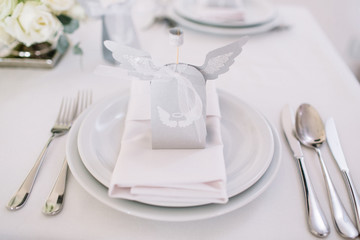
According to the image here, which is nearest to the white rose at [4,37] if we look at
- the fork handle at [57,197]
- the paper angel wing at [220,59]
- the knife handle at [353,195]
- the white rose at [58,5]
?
the white rose at [58,5]

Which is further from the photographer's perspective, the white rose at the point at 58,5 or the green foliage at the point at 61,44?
the green foliage at the point at 61,44

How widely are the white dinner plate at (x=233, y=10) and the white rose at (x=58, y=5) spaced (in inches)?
18.2

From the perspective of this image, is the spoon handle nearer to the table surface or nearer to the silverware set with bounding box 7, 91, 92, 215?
the table surface

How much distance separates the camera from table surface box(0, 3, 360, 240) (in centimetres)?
49

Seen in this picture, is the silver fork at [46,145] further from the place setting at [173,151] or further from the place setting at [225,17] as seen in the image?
the place setting at [225,17]

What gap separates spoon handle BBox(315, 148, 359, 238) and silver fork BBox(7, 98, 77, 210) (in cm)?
52

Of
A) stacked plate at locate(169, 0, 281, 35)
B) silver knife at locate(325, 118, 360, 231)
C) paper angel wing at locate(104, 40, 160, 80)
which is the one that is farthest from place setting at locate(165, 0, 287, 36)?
paper angel wing at locate(104, 40, 160, 80)

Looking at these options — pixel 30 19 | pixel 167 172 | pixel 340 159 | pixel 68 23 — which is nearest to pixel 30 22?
pixel 30 19

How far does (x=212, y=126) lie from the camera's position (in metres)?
0.59

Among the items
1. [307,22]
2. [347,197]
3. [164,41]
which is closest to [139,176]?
[347,197]

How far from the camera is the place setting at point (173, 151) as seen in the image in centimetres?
47

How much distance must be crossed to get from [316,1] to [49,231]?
2.34m

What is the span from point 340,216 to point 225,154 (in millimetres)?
223

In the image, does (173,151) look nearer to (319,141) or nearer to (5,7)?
(319,141)
